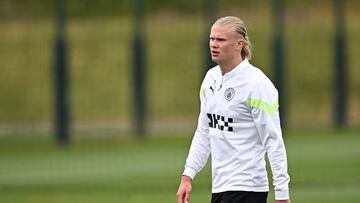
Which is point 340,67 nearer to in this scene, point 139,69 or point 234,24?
point 139,69

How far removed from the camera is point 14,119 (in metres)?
30.3

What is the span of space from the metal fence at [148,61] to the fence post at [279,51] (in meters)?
0.09

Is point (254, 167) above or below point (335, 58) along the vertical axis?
above

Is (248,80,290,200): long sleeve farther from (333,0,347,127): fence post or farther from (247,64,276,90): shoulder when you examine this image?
(333,0,347,127): fence post

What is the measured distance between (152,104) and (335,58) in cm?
553

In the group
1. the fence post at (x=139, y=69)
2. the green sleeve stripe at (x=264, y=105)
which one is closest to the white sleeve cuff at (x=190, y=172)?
the green sleeve stripe at (x=264, y=105)

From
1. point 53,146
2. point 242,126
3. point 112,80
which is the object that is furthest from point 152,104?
point 242,126

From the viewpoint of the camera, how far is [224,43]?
7949 millimetres

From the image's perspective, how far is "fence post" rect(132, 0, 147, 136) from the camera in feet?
102

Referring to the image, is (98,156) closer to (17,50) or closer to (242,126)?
(17,50)

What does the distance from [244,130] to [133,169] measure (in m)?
16.0

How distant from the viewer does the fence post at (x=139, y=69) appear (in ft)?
102

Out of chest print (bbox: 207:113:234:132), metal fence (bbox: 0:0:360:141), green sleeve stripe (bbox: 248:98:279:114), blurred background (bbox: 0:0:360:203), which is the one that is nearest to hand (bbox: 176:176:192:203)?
chest print (bbox: 207:113:234:132)

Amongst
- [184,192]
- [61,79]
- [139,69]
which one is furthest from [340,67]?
[184,192]
